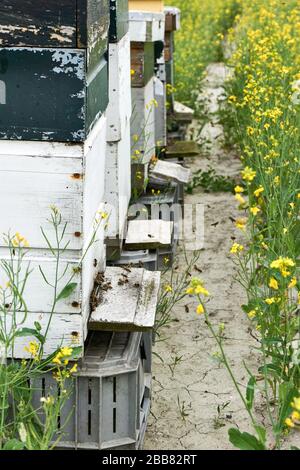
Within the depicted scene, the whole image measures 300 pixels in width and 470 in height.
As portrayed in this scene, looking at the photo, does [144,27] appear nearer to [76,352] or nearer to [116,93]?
[116,93]

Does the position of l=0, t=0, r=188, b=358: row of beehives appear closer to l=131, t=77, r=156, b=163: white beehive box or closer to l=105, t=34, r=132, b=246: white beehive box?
l=105, t=34, r=132, b=246: white beehive box

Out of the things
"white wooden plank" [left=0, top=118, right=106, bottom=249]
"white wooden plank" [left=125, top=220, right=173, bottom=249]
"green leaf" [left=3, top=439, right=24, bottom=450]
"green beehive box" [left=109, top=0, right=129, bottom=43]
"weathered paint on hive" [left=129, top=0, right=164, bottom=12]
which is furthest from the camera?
"weathered paint on hive" [left=129, top=0, right=164, bottom=12]

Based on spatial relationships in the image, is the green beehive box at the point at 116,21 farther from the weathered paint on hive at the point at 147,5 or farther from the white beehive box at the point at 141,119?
the weathered paint on hive at the point at 147,5

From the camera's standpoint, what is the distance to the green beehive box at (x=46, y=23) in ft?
10.1

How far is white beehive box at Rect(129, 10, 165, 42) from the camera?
545cm

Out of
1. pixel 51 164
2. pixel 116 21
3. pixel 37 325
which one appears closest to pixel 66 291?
pixel 37 325

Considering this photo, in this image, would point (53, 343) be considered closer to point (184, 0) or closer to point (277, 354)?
point (277, 354)

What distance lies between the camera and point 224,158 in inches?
340

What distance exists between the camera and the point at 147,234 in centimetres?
472

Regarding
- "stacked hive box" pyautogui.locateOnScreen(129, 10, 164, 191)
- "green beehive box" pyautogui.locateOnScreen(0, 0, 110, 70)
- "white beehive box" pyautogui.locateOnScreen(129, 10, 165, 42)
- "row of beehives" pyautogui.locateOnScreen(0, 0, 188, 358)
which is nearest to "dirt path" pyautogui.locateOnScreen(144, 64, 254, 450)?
"row of beehives" pyautogui.locateOnScreen(0, 0, 188, 358)

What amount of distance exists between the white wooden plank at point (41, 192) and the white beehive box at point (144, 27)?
232 centimetres

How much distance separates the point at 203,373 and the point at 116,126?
121cm

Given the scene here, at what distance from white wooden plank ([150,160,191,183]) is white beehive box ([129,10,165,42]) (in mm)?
822

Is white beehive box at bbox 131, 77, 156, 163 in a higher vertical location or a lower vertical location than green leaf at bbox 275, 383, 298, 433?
higher
